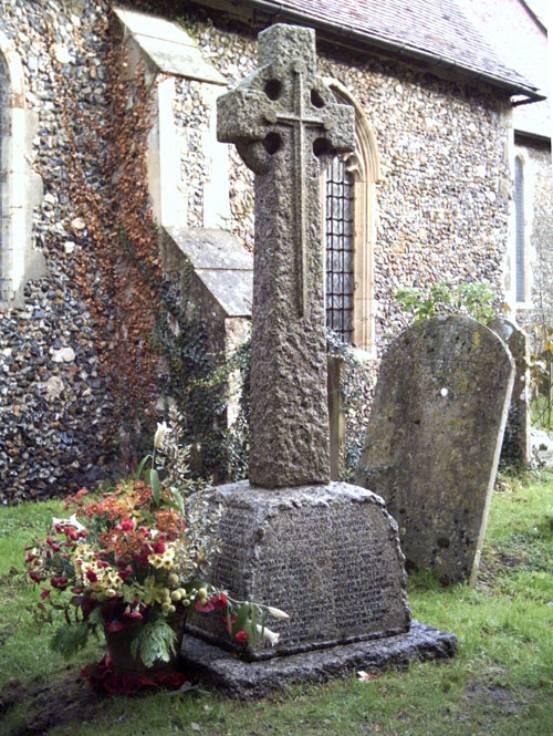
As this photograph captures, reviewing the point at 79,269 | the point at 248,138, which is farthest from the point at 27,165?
the point at 248,138

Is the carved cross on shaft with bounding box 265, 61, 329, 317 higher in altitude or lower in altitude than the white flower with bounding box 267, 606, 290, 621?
higher

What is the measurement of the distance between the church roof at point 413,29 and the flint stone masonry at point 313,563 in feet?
25.4

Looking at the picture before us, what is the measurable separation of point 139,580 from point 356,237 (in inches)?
394

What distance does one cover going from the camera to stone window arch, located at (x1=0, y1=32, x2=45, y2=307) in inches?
376

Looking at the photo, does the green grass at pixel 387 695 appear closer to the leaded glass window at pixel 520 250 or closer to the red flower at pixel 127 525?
the red flower at pixel 127 525

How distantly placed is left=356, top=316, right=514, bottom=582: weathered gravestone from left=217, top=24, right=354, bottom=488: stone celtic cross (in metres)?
1.71

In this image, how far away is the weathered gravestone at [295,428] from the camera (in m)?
4.78

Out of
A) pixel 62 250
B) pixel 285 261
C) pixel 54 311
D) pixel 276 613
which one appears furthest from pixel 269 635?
pixel 62 250

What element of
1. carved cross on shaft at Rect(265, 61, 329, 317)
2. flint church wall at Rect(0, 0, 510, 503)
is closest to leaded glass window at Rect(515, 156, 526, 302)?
flint church wall at Rect(0, 0, 510, 503)

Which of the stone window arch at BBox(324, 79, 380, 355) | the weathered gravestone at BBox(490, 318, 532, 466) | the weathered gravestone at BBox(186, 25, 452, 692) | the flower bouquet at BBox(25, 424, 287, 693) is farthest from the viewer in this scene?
the stone window arch at BBox(324, 79, 380, 355)

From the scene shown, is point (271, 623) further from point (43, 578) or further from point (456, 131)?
point (456, 131)

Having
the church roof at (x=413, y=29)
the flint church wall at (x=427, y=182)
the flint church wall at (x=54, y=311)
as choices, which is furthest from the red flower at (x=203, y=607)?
the church roof at (x=413, y=29)

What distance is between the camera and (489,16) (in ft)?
71.8

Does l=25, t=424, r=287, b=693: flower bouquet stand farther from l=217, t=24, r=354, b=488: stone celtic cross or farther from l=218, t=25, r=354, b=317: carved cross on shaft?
l=218, t=25, r=354, b=317: carved cross on shaft
